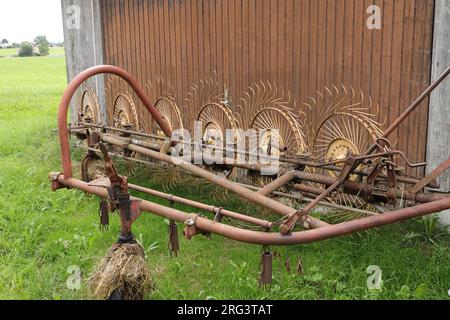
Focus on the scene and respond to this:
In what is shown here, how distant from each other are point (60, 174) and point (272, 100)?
9.07 ft

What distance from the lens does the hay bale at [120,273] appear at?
3.27 m

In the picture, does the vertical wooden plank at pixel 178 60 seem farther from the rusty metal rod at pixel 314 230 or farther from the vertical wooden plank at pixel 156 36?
the rusty metal rod at pixel 314 230

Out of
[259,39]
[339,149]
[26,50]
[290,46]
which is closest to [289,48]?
[290,46]

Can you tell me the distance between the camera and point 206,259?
173 inches

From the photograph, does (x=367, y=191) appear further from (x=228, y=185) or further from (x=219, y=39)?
(x=219, y=39)

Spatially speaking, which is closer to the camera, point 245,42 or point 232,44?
point 245,42

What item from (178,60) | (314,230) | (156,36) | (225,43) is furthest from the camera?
(156,36)

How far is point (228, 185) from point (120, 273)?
3.11 feet

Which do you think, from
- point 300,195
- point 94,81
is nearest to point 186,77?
point 94,81

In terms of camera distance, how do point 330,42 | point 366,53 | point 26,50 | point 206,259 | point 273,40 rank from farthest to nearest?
1. point 26,50
2. point 273,40
3. point 330,42
4. point 366,53
5. point 206,259

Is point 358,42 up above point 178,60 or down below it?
above

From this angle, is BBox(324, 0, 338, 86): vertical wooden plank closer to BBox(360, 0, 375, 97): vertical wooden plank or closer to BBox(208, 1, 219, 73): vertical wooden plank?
BBox(360, 0, 375, 97): vertical wooden plank

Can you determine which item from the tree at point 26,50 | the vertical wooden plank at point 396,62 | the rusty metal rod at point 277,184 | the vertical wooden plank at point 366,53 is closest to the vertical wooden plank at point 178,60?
the vertical wooden plank at point 366,53

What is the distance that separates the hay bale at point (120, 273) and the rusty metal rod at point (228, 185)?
760 millimetres
